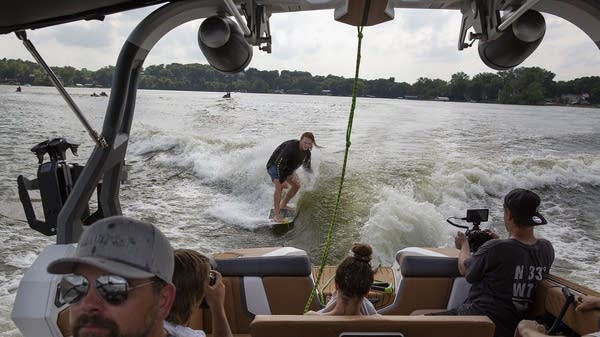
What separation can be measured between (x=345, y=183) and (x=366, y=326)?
8920 mm

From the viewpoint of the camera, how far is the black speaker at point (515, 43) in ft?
8.05

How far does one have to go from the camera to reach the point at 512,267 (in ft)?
8.00

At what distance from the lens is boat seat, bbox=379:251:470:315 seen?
122 inches

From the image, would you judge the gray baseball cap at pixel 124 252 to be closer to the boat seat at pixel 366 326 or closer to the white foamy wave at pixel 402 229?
the boat seat at pixel 366 326

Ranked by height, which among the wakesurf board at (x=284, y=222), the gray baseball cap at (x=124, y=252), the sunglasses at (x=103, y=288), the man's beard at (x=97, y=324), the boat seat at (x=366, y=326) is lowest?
the wakesurf board at (x=284, y=222)

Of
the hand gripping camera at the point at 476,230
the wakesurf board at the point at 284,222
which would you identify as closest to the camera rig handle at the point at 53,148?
the hand gripping camera at the point at 476,230

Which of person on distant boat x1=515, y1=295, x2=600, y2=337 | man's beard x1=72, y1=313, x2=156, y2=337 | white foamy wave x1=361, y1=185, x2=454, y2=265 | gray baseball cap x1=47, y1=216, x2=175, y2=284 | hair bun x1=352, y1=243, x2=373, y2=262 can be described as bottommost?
white foamy wave x1=361, y1=185, x2=454, y2=265

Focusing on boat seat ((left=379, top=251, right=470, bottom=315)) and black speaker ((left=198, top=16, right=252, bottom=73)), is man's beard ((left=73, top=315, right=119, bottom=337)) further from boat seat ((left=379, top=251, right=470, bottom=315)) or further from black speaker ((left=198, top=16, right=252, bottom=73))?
boat seat ((left=379, top=251, right=470, bottom=315))

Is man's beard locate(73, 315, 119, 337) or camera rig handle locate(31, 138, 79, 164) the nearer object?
man's beard locate(73, 315, 119, 337)

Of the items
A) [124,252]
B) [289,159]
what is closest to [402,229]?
[289,159]

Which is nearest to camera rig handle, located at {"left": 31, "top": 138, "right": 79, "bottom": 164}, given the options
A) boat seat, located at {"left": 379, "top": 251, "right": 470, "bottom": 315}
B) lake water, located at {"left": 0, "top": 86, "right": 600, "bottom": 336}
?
boat seat, located at {"left": 379, "top": 251, "right": 470, "bottom": 315}

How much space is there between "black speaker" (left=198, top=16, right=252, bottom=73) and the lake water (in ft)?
11.1

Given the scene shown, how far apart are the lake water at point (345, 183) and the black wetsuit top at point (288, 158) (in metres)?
1.05

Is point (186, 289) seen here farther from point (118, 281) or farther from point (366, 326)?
point (366, 326)
